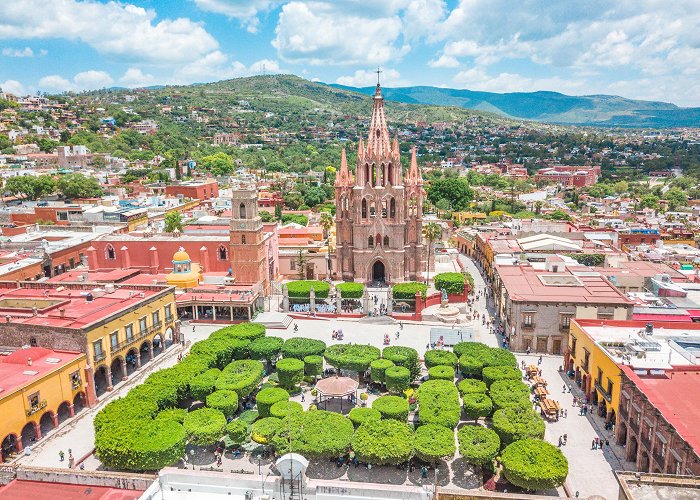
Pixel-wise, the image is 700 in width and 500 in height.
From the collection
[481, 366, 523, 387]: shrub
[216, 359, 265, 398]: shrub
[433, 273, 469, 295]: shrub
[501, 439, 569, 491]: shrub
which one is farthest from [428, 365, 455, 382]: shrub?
[433, 273, 469, 295]: shrub

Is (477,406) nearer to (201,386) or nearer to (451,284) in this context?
(201,386)

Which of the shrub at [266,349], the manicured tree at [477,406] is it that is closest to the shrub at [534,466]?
the manicured tree at [477,406]

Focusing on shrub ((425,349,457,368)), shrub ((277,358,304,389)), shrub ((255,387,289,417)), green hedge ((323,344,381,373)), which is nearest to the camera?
shrub ((255,387,289,417))

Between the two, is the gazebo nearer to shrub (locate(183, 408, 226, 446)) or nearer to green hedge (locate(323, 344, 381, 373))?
green hedge (locate(323, 344, 381, 373))

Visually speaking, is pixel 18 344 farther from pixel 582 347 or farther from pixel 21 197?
pixel 21 197

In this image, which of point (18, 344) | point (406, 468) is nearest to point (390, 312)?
point (406, 468)

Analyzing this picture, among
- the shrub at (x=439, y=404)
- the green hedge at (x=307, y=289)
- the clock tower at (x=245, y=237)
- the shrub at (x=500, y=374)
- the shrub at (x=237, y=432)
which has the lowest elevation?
the shrub at (x=237, y=432)

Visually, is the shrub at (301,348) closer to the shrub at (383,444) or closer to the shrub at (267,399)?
the shrub at (267,399)
